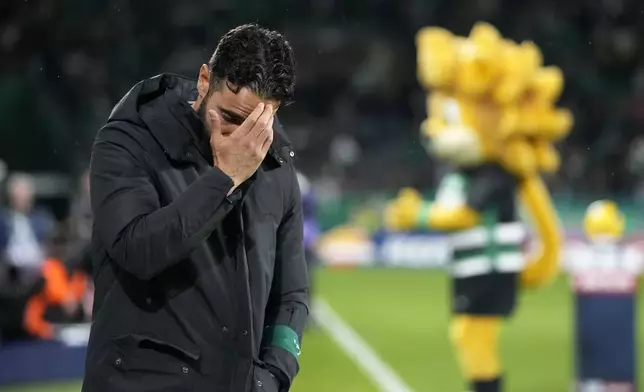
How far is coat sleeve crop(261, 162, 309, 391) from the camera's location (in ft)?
7.89

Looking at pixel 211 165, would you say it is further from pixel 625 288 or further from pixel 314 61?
pixel 314 61

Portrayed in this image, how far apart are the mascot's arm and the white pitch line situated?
181cm

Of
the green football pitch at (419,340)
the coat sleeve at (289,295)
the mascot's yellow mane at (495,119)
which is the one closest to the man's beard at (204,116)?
the coat sleeve at (289,295)

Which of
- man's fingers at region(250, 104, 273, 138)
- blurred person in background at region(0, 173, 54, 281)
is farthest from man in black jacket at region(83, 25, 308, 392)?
blurred person in background at region(0, 173, 54, 281)

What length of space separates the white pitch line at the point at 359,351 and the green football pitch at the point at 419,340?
7 cm

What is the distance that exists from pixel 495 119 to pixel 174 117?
3.92m

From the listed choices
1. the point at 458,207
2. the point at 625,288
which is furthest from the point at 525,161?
the point at 625,288

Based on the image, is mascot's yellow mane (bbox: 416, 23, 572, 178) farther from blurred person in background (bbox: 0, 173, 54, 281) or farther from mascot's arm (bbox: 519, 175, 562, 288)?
blurred person in background (bbox: 0, 173, 54, 281)

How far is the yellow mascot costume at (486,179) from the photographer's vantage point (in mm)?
5664

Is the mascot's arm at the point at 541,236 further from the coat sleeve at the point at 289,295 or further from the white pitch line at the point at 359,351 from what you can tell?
the coat sleeve at the point at 289,295

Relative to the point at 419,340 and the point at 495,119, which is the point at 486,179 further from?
the point at 419,340

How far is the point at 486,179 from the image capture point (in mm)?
5801

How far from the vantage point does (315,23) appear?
24109 millimetres

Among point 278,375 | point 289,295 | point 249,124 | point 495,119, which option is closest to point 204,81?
point 249,124
